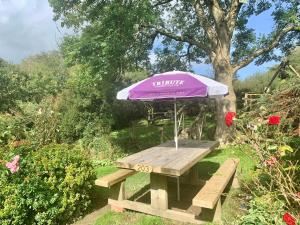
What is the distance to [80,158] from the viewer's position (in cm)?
536

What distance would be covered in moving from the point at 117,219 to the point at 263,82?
64.5 ft

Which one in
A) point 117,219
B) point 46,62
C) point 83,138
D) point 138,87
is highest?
point 46,62

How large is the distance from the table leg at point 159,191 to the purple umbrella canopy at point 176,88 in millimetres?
1435

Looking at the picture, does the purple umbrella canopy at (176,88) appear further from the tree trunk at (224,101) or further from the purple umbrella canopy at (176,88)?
the tree trunk at (224,101)

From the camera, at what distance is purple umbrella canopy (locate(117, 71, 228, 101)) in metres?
5.17

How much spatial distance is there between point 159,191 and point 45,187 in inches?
73.7

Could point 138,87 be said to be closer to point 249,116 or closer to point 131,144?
point 249,116

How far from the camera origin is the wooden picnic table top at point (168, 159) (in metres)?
4.58

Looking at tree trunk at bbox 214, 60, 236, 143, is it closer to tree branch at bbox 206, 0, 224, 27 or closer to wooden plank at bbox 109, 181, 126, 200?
tree branch at bbox 206, 0, 224, 27

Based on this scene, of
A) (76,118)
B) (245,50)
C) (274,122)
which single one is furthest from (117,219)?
(245,50)

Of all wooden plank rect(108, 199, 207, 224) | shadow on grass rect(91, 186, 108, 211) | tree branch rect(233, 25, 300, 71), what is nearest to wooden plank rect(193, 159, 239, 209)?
wooden plank rect(108, 199, 207, 224)

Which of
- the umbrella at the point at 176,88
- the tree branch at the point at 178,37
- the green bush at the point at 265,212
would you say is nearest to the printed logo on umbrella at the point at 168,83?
the umbrella at the point at 176,88

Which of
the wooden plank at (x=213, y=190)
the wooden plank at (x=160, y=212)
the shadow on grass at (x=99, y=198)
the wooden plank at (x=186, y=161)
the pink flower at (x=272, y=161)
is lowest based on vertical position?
the shadow on grass at (x=99, y=198)

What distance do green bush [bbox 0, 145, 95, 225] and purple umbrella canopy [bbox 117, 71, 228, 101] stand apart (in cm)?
168
